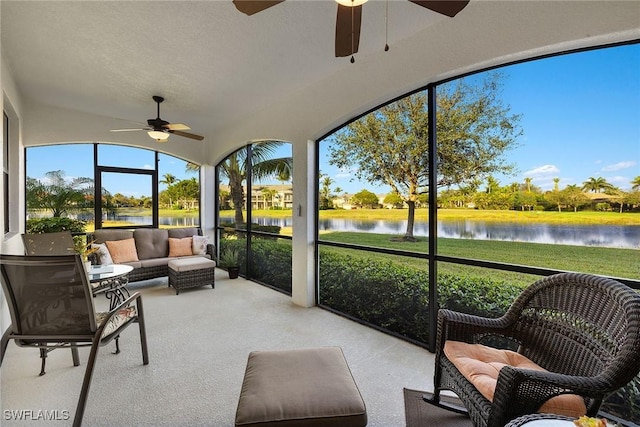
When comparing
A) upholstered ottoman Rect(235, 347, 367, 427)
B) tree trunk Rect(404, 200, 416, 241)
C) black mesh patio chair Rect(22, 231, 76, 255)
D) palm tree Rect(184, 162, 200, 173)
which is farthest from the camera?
palm tree Rect(184, 162, 200, 173)

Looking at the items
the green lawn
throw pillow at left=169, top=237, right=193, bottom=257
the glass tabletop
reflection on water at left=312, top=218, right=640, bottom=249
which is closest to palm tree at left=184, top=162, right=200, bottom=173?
throw pillow at left=169, top=237, right=193, bottom=257

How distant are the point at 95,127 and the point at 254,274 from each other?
14.0 ft

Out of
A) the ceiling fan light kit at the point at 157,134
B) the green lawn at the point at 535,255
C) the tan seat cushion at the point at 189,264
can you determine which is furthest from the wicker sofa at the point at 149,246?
the green lawn at the point at 535,255

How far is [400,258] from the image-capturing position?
3.25m

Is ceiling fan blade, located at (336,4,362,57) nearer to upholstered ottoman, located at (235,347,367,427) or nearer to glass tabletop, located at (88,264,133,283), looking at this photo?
upholstered ottoman, located at (235,347,367,427)

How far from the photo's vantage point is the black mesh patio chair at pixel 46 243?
3875 millimetres

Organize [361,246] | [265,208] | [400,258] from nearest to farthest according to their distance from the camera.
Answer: [400,258]
[361,246]
[265,208]

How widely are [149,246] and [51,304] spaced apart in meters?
3.97

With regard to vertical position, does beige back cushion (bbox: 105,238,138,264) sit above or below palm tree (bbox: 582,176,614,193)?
below

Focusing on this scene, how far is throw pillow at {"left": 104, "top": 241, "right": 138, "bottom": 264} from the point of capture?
5.01 meters

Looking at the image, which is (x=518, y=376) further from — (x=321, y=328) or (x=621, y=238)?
(x=321, y=328)

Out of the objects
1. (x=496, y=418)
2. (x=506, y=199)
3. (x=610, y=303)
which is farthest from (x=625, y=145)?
(x=496, y=418)

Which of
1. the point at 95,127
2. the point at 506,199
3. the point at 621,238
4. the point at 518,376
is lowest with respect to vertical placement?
the point at 518,376
